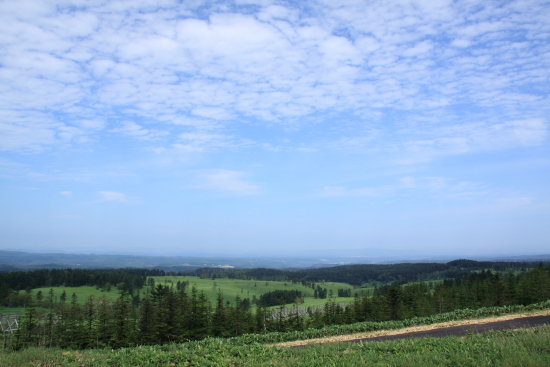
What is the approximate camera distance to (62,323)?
62281 millimetres

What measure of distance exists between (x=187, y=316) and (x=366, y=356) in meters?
54.1

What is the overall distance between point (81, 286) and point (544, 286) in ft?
645

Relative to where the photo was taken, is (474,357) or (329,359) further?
(329,359)

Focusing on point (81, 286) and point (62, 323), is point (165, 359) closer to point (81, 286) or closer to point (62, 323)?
point (62, 323)

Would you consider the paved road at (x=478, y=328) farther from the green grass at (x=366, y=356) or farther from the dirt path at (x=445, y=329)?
the green grass at (x=366, y=356)

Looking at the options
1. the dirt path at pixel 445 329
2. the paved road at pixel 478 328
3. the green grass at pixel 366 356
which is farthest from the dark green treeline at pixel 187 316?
the green grass at pixel 366 356

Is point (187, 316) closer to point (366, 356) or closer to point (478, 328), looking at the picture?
point (478, 328)

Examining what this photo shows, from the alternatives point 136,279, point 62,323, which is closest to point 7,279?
point 136,279

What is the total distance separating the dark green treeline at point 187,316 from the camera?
5412 centimetres

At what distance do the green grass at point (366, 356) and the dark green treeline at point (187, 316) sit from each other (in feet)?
134

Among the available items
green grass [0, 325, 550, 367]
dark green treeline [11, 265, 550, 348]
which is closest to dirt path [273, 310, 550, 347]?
green grass [0, 325, 550, 367]

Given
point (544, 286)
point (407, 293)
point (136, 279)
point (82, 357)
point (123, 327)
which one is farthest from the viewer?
point (136, 279)

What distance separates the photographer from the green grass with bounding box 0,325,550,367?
10305mm

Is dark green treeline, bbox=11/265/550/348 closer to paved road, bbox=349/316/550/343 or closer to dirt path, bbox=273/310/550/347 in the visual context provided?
dirt path, bbox=273/310/550/347
